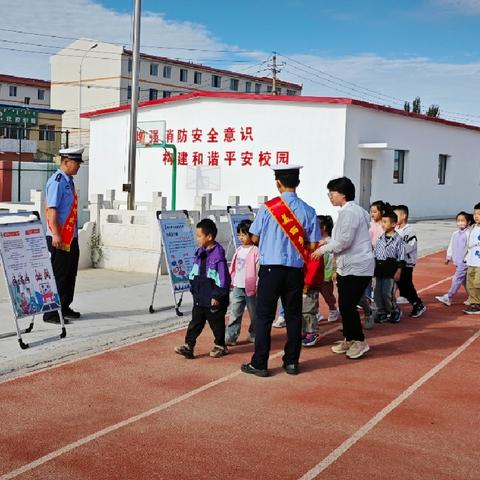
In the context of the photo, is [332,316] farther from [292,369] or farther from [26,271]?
[26,271]

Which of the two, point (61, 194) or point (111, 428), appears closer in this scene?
point (111, 428)

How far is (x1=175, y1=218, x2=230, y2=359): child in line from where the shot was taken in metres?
7.12

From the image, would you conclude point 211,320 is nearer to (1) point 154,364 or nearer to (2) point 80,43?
(1) point 154,364

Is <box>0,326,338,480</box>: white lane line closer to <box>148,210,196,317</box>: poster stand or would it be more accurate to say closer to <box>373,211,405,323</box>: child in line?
<box>148,210,196,317</box>: poster stand

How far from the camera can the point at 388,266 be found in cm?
902

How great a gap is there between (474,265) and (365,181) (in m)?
16.2

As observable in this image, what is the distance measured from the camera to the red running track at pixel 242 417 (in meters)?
4.59

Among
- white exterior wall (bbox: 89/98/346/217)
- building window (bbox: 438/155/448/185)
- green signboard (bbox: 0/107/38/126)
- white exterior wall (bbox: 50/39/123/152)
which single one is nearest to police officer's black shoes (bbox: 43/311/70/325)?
white exterior wall (bbox: 89/98/346/217)

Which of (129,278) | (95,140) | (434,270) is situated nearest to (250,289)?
(129,278)

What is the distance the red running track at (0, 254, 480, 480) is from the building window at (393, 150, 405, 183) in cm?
2037

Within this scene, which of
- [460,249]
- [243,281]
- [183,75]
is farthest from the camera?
[183,75]

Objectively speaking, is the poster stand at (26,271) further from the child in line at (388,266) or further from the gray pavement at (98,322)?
the child in line at (388,266)

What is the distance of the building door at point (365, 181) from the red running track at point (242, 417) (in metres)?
18.1

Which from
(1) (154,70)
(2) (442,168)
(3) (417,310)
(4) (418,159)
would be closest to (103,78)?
(1) (154,70)
